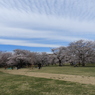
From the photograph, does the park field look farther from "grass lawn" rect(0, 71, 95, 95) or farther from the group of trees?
the group of trees

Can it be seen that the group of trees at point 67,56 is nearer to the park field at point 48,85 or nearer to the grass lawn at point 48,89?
the park field at point 48,85

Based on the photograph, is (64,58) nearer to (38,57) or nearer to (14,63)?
(38,57)

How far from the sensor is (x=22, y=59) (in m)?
38.6

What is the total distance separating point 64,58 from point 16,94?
37337 millimetres

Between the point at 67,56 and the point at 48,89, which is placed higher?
the point at 67,56

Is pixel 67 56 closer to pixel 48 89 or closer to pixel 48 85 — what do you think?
pixel 48 85

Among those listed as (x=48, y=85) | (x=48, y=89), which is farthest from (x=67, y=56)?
(x=48, y=89)

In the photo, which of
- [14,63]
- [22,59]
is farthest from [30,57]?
[14,63]

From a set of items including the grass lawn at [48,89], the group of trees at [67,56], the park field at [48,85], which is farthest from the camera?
the group of trees at [67,56]

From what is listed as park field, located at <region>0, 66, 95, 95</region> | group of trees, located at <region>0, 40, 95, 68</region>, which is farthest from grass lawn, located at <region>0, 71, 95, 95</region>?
group of trees, located at <region>0, 40, 95, 68</region>

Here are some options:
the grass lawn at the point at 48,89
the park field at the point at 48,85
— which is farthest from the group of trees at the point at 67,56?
the grass lawn at the point at 48,89

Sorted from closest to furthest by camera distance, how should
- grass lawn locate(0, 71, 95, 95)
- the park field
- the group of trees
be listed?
grass lawn locate(0, 71, 95, 95) < the park field < the group of trees

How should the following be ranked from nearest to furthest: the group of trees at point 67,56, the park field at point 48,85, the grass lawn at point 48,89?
the grass lawn at point 48,89, the park field at point 48,85, the group of trees at point 67,56

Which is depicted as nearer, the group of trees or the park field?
the park field
